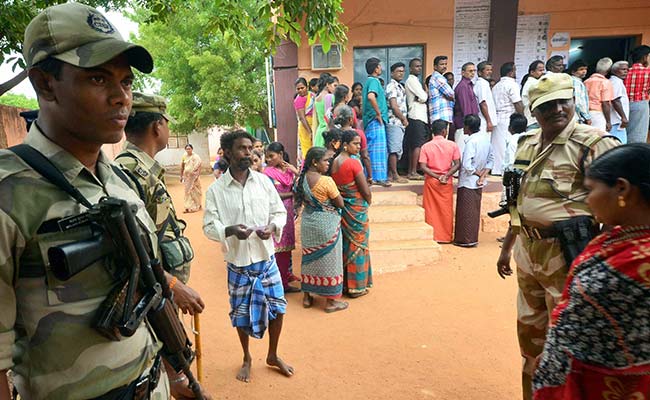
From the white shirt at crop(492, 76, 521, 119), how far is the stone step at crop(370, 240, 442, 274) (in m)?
3.07

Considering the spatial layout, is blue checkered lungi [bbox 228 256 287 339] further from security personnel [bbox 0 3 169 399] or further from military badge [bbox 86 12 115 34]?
military badge [bbox 86 12 115 34]

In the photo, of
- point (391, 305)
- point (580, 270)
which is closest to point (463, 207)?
point (391, 305)

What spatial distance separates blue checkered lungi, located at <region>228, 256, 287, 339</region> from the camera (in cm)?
298

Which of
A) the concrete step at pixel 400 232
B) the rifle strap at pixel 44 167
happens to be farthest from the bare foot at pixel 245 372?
the concrete step at pixel 400 232

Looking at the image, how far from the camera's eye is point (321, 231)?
431 cm

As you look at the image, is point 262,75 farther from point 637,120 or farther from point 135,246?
point 135,246

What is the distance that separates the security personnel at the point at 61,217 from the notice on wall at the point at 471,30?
8.12 meters

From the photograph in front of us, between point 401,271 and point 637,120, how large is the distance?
210 inches

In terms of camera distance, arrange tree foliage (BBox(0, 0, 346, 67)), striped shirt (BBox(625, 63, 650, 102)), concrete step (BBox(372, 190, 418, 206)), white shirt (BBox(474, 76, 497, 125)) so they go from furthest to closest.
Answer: white shirt (BBox(474, 76, 497, 125)) → striped shirt (BBox(625, 63, 650, 102)) → concrete step (BBox(372, 190, 418, 206)) → tree foliage (BBox(0, 0, 346, 67))

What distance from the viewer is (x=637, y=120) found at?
7.18 metres

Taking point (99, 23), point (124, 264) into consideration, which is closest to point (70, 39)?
point (99, 23)

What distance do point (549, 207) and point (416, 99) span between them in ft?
16.6

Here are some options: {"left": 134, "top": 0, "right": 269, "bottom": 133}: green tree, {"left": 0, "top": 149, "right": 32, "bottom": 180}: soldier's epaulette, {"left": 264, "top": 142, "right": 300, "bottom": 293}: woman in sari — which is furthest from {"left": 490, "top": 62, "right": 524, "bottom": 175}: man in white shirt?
{"left": 134, "top": 0, "right": 269, "bottom": 133}: green tree

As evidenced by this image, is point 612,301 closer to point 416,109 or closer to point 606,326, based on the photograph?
point 606,326
